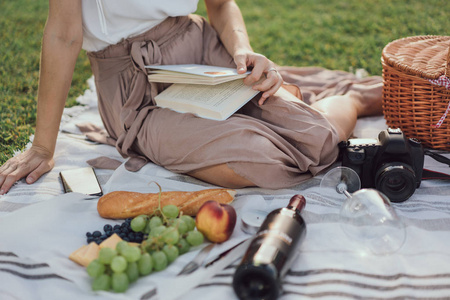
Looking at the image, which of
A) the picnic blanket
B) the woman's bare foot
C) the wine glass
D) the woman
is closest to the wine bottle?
the picnic blanket

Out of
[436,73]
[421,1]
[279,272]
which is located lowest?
[421,1]

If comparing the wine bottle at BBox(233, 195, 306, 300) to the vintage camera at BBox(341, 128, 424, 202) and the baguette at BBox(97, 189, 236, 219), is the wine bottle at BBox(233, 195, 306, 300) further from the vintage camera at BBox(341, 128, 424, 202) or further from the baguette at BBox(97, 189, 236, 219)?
the vintage camera at BBox(341, 128, 424, 202)

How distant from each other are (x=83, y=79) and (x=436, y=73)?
7.79 ft

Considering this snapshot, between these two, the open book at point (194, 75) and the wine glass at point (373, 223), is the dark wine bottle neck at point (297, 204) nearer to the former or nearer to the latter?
the wine glass at point (373, 223)

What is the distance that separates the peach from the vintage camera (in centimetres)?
57

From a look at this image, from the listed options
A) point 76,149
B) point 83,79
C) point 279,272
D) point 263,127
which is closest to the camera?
point 279,272

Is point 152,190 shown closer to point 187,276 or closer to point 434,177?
point 187,276

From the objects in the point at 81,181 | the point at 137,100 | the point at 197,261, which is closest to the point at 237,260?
the point at 197,261

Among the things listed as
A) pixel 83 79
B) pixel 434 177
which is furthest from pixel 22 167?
pixel 434 177

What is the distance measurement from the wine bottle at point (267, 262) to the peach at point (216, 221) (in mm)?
135

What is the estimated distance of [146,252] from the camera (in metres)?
1.35

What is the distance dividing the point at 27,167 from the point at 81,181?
251 mm

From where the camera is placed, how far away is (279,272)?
48.9 inches

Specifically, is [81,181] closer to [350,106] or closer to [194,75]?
[194,75]
